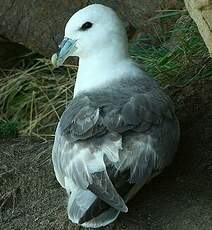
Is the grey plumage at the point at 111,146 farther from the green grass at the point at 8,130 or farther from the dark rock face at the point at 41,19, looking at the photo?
the dark rock face at the point at 41,19

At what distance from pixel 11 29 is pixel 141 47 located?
950 millimetres

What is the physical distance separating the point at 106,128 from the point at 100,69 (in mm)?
505

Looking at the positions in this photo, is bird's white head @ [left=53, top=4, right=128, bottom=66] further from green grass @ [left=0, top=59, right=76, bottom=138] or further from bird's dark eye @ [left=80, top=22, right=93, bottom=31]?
green grass @ [left=0, top=59, right=76, bottom=138]

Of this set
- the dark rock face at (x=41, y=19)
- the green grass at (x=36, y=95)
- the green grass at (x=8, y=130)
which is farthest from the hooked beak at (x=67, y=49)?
the dark rock face at (x=41, y=19)

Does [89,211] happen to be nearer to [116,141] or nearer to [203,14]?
[116,141]

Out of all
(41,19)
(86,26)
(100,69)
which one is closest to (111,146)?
(100,69)

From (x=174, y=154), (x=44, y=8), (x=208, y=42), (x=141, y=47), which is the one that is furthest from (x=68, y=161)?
(x=44, y=8)

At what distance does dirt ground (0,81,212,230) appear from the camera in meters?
2.89

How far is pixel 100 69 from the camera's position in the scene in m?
3.27

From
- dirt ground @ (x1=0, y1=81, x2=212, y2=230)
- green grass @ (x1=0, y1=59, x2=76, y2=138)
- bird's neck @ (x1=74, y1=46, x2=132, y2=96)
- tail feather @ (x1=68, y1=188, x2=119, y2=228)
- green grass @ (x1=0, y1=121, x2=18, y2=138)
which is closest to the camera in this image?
tail feather @ (x1=68, y1=188, x2=119, y2=228)

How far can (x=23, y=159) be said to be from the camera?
143 inches

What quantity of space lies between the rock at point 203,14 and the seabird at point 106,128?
0.35 m

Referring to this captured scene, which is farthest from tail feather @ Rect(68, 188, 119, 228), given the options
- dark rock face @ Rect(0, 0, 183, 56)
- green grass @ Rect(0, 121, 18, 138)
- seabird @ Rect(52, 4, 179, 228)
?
dark rock face @ Rect(0, 0, 183, 56)

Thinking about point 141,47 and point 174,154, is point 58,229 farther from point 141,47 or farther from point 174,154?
point 141,47
